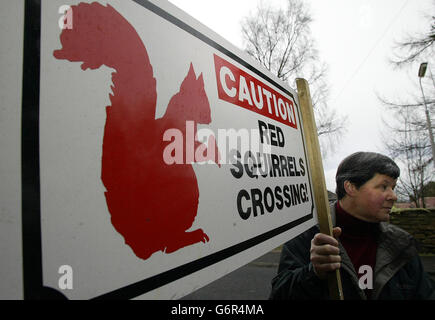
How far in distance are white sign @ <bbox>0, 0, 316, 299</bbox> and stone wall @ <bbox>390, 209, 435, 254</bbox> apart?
23.5ft

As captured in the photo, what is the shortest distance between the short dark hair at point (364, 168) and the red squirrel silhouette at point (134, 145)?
1.24m

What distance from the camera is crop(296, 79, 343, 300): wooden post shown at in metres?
0.89

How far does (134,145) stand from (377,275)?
132 centimetres

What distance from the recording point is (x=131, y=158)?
1.43 feet

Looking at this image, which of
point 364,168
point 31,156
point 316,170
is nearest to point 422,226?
point 364,168

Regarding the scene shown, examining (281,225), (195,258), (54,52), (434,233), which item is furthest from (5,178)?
(434,233)

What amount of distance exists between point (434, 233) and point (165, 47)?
25.5 ft

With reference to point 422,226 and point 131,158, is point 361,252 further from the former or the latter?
point 422,226

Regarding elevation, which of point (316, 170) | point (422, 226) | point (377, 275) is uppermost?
point (316, 170)

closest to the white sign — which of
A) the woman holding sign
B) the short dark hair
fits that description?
the woman holding sign

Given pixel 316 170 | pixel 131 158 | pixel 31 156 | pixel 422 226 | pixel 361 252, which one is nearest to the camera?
pixel 31 156

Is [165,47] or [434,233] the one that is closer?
[165,47]

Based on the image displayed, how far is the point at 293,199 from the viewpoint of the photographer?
909 mm

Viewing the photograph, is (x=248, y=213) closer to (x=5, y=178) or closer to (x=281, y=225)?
(x=281, y=225)
